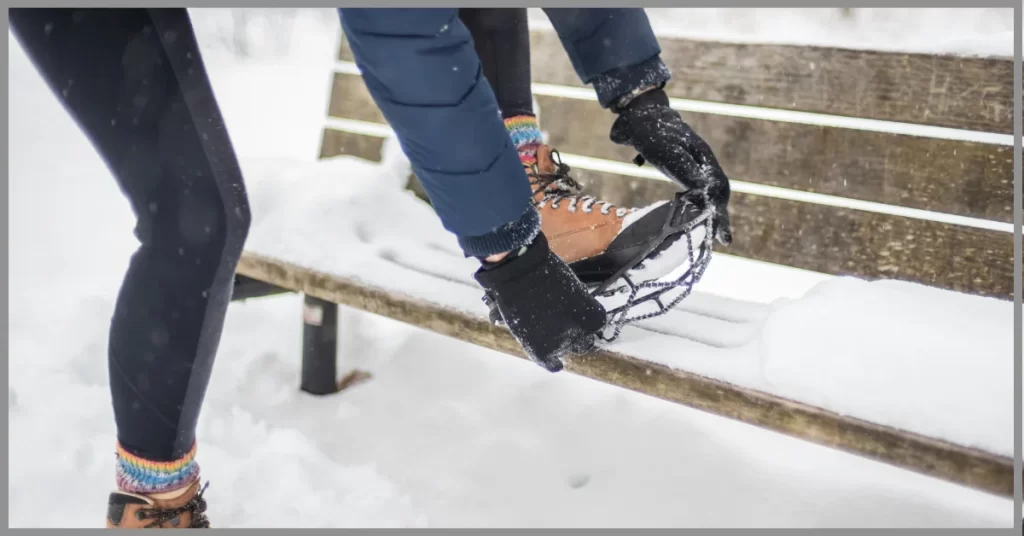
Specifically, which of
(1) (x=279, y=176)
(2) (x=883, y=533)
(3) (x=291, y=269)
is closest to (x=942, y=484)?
(2) (x=883, y=533)

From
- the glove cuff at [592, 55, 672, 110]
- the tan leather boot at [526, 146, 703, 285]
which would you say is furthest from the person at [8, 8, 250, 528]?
the glove cuff at [592, 55, 672, 110]

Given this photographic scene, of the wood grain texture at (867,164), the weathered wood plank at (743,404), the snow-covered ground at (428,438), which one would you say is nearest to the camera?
the weathered wood plank at (743,404)

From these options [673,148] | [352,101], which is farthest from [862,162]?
[352,101]

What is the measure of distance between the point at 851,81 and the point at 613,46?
0.69 m

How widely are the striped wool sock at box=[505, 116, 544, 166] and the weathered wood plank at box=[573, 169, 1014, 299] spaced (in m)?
0.55

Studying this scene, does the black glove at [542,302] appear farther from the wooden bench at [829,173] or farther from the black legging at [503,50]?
the black legging at [503,50]

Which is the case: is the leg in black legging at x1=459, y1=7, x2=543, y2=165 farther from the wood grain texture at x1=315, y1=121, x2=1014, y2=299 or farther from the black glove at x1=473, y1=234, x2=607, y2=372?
the wood grain texture at x1=315, y1=121, x2=1014, y2=299

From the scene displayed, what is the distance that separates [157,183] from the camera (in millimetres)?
1017

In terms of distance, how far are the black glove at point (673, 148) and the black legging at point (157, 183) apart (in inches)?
26.2

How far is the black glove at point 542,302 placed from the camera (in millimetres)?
1072

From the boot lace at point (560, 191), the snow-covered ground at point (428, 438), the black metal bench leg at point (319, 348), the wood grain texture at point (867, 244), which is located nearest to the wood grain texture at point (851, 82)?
the wood grain texture at point (867, 244)

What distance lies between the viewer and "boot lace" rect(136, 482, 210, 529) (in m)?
1.13

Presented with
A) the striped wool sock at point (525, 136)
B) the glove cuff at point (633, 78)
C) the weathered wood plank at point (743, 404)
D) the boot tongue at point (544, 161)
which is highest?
the glove cuff at point (633, 78)

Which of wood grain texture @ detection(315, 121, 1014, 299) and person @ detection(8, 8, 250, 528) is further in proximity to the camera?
wood grain texture @ detection(315, 121, 1014, 299)
